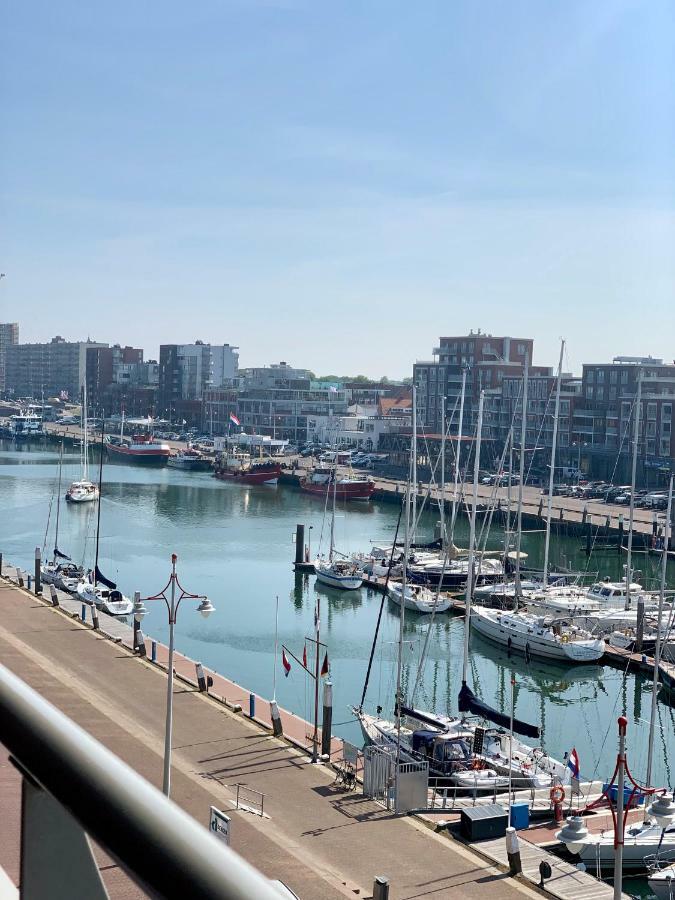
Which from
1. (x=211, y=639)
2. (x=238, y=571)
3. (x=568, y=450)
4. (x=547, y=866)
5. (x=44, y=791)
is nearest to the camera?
(x=44, y=791)

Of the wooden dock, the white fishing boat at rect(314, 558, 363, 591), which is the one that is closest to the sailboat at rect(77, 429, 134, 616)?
the white fishing boat at rect(314, 558, 363, 591)

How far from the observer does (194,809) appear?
7859mm

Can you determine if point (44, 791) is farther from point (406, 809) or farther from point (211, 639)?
point (211, 639)

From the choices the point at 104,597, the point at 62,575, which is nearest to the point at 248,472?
the point at 62,575

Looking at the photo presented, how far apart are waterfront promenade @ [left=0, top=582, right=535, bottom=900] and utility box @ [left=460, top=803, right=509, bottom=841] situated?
42cm

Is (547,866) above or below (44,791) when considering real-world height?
below

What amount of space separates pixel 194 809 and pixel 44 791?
778 centimetres

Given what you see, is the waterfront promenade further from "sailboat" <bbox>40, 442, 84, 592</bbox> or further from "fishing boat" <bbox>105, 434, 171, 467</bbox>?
"fishing boat" <bbox>105, 434, 171, 467</bbox>

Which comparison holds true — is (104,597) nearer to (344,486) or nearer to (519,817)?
(519,817)

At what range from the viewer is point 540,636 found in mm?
17156

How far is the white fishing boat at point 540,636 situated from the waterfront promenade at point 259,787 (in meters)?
7.02

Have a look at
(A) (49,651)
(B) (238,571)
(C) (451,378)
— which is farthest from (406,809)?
(C) (451,378)

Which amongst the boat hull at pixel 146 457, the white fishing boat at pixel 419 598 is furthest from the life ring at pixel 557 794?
the boat hull at pixel 146 457

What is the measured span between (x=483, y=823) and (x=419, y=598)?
459 inches
